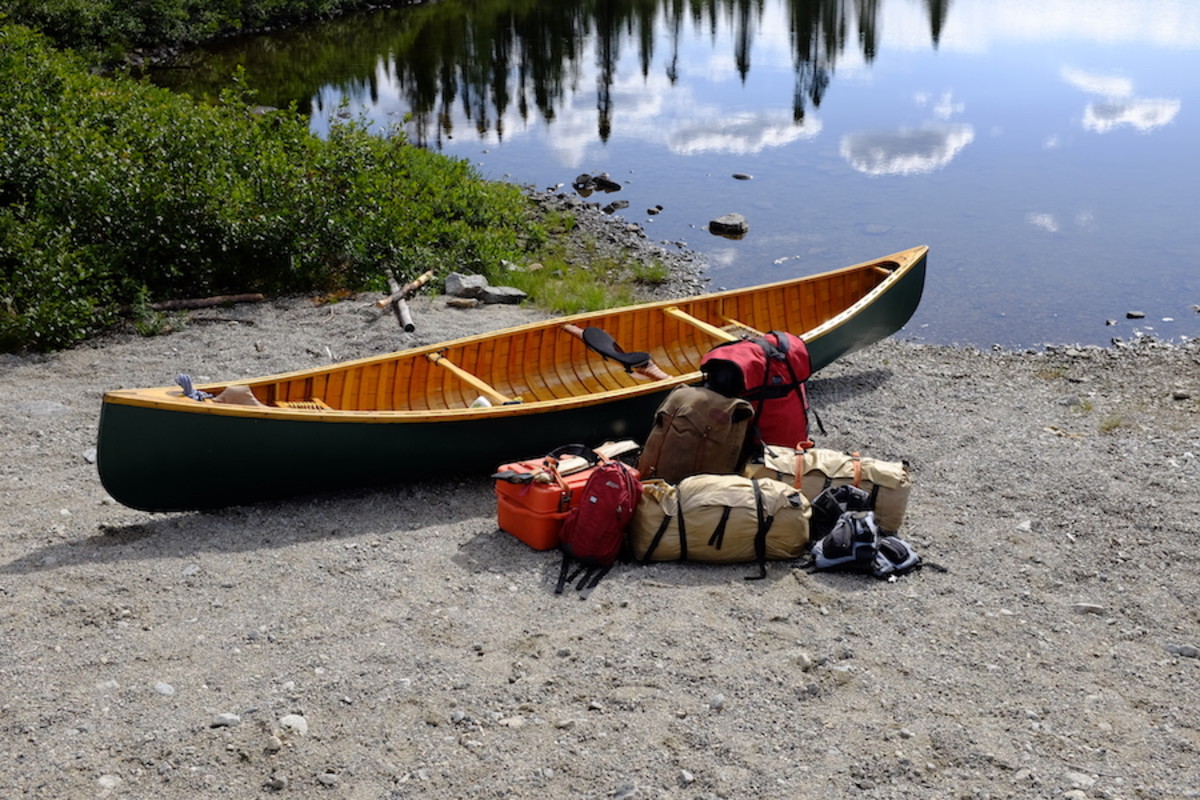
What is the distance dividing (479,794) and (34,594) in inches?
132

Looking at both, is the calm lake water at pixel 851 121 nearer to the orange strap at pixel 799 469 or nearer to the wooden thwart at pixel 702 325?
the wooden thwart at pixel 702 325

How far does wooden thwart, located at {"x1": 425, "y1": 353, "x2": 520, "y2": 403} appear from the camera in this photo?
887 cm

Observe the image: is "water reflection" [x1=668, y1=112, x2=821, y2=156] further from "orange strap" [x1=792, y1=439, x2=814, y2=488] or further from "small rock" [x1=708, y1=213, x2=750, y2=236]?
"orange strap" [x1=792, y1=439, x2=814, y2=488]

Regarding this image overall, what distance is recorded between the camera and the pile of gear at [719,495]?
7.21m

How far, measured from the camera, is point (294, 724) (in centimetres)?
549

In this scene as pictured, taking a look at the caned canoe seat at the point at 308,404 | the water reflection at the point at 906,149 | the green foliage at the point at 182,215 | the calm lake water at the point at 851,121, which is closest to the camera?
the caned canoe seat at the point at 308,404

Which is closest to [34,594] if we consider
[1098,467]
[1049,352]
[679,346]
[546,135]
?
[679,346]

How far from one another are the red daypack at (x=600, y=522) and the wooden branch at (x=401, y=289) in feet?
19.6

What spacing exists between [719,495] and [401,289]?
22.7ft

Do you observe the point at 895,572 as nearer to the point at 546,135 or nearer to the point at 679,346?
the point at 679,346

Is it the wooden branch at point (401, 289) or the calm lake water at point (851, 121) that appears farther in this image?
the calm lake water at point (851, 121)

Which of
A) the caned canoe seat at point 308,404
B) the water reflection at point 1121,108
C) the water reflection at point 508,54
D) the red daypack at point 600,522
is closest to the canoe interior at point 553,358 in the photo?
the caned canoe seat at point 308,404

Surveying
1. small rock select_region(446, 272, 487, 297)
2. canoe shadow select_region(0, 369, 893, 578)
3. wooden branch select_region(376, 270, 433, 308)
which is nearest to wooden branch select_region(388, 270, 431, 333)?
wooden branch select_region(376, 270, 433, 308)

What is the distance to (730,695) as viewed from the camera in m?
5.80
